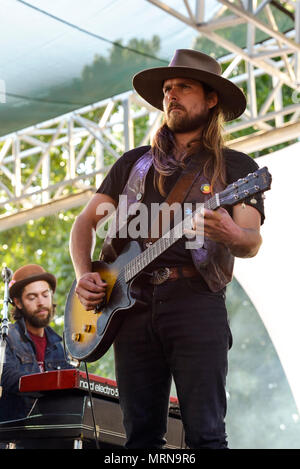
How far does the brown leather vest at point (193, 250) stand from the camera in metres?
2.73

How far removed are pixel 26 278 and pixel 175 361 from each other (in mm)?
3737

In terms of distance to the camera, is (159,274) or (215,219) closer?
(215,219)

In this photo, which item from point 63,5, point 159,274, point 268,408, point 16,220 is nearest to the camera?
point 159,274

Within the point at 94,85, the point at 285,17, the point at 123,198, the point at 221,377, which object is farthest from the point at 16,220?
the point at 221,377

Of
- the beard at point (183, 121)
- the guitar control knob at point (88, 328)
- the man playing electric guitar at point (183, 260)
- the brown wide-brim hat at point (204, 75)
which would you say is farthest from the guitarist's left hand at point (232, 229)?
the guitar control knob at point (88, 328)

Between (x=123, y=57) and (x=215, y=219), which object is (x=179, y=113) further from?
(x=123, y=57)

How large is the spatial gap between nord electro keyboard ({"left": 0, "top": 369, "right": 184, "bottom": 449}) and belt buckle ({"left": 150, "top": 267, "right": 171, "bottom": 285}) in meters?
1.55

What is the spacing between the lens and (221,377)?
2.63 m

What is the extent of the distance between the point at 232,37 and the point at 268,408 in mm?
8624

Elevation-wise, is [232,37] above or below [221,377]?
above

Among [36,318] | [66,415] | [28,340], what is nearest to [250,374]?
[36,318]

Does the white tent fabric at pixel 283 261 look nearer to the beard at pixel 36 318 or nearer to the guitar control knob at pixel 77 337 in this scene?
the beard at pixel 36 318

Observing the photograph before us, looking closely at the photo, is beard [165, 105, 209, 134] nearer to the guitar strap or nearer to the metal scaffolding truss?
the guitar strap

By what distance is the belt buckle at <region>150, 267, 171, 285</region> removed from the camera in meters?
2.78
